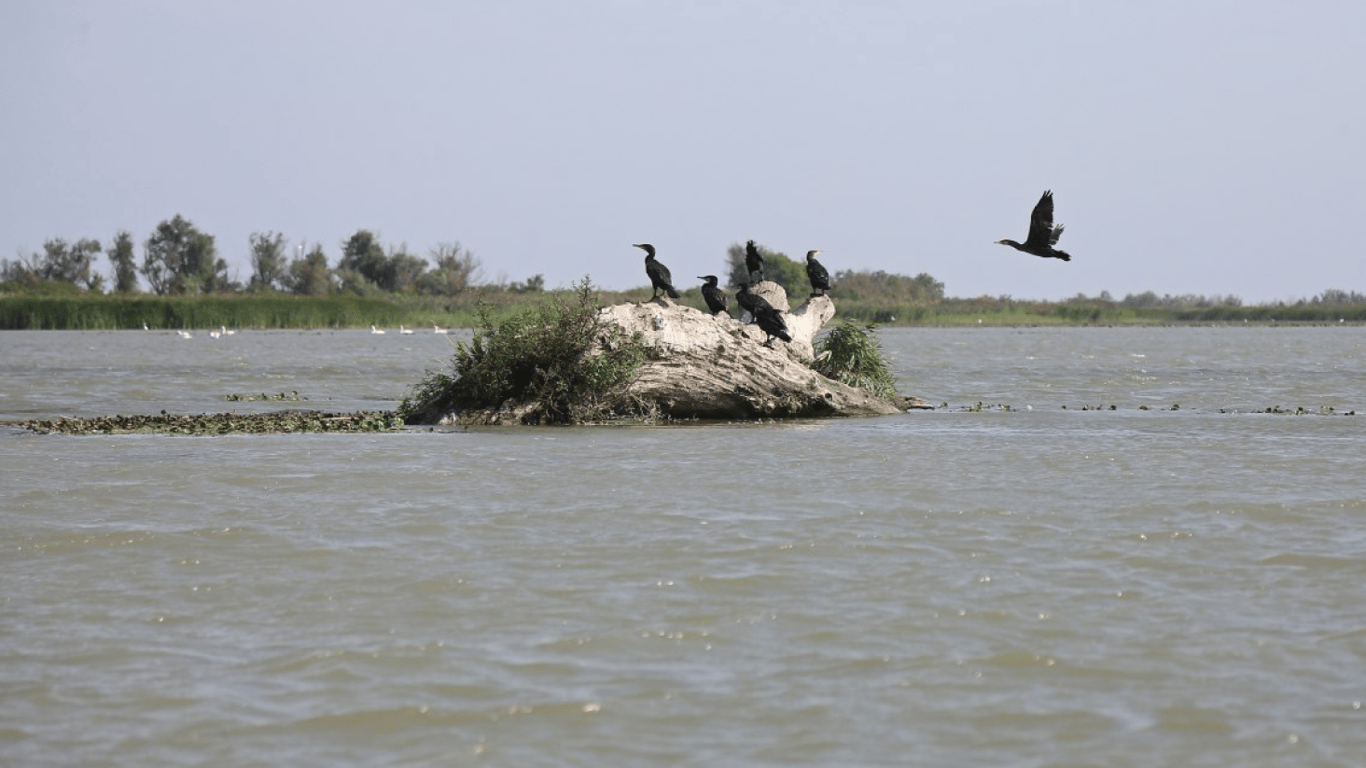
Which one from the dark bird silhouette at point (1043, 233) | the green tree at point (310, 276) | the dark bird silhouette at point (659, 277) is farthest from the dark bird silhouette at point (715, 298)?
the green tree at point (310, 276)

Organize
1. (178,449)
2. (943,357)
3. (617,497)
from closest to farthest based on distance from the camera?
(617,497)
(178,449)
(943,357)

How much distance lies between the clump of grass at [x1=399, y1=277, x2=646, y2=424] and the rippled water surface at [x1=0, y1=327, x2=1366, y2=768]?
8.37 ft

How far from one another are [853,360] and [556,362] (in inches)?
193

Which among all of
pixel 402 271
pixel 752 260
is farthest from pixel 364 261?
pixel 752 260

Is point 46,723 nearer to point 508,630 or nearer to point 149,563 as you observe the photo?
point 508,630

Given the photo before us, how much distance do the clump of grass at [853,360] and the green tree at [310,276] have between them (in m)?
72.1

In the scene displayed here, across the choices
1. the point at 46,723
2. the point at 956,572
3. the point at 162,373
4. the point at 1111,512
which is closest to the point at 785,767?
the point at 46,723

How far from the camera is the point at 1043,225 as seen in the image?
678 inches

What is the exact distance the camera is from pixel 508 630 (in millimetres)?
7574

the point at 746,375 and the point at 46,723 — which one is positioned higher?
the point at 746,375

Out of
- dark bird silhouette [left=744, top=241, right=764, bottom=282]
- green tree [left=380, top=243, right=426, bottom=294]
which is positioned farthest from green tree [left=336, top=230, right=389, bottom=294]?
dark bird silhouette [left=744, top=241, right=764, bottom=282]

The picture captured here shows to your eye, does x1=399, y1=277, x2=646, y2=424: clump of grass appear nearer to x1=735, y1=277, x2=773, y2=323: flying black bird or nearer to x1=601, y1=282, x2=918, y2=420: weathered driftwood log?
x1=601, y1=282, x2=918, y2=420: weathered driftwood log

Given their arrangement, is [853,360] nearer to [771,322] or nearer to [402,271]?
[771,322]

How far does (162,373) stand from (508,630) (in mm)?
28199
